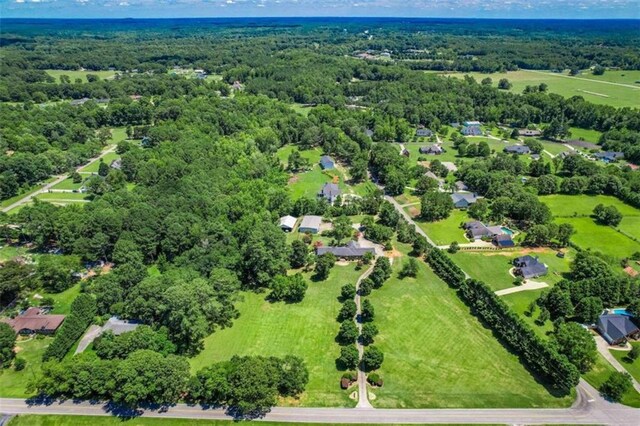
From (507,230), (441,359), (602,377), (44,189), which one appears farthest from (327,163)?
(602,377)

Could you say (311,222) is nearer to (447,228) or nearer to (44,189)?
(447,228)

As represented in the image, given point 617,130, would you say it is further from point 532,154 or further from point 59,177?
point 59,177

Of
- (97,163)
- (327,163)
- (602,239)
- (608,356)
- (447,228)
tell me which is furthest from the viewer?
(97,163)

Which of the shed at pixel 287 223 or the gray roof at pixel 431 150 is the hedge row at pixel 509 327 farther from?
the gray roof at pixel 431 150

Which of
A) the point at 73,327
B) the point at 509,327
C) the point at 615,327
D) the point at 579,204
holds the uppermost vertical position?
the point at 579,204

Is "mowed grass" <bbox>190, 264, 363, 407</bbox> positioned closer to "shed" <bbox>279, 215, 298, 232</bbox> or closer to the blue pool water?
"shed" <bbox>279, 215, 298, 232</bbox>

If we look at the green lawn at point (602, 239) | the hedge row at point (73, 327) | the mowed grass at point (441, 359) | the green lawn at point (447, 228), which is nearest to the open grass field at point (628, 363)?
the mowed grass at point (441, 359)

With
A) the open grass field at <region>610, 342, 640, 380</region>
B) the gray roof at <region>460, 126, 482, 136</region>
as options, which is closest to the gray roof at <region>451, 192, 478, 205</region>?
the open grass field at <region>610, 342, 640, 380</region>
